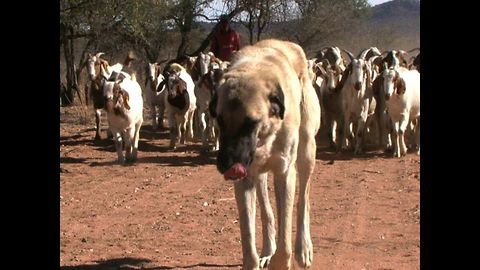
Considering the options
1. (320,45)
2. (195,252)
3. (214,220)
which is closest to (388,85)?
(214,220)

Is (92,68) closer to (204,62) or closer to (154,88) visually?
(154,88)

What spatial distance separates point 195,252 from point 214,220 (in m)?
1.73

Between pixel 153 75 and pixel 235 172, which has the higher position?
pixel 153 75

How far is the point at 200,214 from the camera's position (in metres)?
9.62

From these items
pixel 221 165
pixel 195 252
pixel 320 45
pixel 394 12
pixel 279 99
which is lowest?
pixel 195 252

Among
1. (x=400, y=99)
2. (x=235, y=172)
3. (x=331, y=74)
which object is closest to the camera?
(x=235, y=172)

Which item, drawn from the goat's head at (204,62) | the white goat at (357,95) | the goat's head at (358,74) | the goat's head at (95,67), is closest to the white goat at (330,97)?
the white goat at (357,95)

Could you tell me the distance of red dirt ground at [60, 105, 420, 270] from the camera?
23.9 ft

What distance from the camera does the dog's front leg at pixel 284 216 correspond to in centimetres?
602

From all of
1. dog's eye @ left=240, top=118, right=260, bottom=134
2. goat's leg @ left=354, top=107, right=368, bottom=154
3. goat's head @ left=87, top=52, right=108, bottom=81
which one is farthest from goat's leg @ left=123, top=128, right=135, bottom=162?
dog's eye @ left=240, top=118, right=260, bottom=134

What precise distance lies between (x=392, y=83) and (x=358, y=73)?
112 cm

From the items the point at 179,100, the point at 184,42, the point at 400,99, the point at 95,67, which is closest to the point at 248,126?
the point at 400,99
